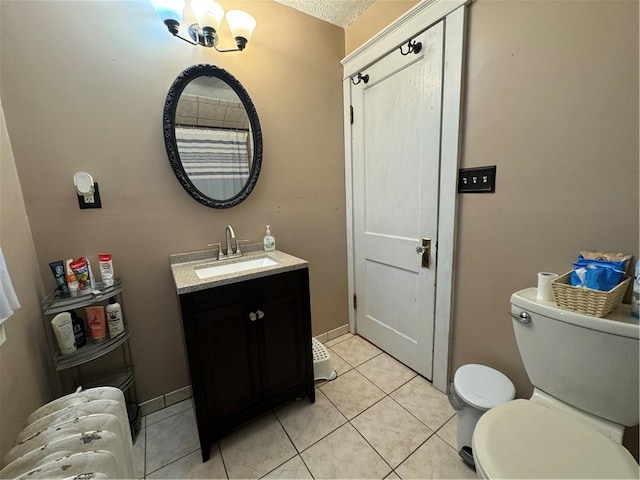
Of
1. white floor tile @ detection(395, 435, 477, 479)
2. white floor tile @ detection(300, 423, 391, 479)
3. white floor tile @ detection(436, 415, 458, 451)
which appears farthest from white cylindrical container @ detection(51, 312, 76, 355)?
white floor tile @ detection(436, 415, 458, 451)

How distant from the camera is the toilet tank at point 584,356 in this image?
0.81 meters

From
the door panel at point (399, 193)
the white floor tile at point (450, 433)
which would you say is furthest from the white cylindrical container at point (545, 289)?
the white floor tile at point (450, 433)

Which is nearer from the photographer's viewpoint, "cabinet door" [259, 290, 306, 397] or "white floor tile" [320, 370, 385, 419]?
"cabinet door" [259, 290, 306, 397]

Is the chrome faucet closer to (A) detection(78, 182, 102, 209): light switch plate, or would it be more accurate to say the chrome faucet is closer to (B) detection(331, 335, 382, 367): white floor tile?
(A) detection(78, 182, 102, 209): light switch plate

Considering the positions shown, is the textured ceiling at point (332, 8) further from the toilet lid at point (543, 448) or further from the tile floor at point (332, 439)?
the tile floor at point (332, 439)

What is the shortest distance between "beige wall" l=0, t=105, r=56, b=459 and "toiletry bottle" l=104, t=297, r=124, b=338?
245 millimetres

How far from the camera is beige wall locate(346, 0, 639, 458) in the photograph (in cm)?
90

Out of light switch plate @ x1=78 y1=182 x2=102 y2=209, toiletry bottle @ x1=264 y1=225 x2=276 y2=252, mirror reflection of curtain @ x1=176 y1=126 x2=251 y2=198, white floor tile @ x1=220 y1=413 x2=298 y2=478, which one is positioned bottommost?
white floor tile @ x1=220 y1=413 x2=298 y2=478

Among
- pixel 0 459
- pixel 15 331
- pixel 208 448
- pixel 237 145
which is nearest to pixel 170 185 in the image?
pixel 237 145

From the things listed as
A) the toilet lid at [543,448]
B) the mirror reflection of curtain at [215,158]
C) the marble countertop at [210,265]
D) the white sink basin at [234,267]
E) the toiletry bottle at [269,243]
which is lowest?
the toilet lid at [543,448]

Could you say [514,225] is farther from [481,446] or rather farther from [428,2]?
[428,2]

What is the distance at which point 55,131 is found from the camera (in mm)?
1195

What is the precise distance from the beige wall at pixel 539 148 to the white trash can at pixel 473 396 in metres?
0.16

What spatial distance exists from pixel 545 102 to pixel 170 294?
6.65ft
